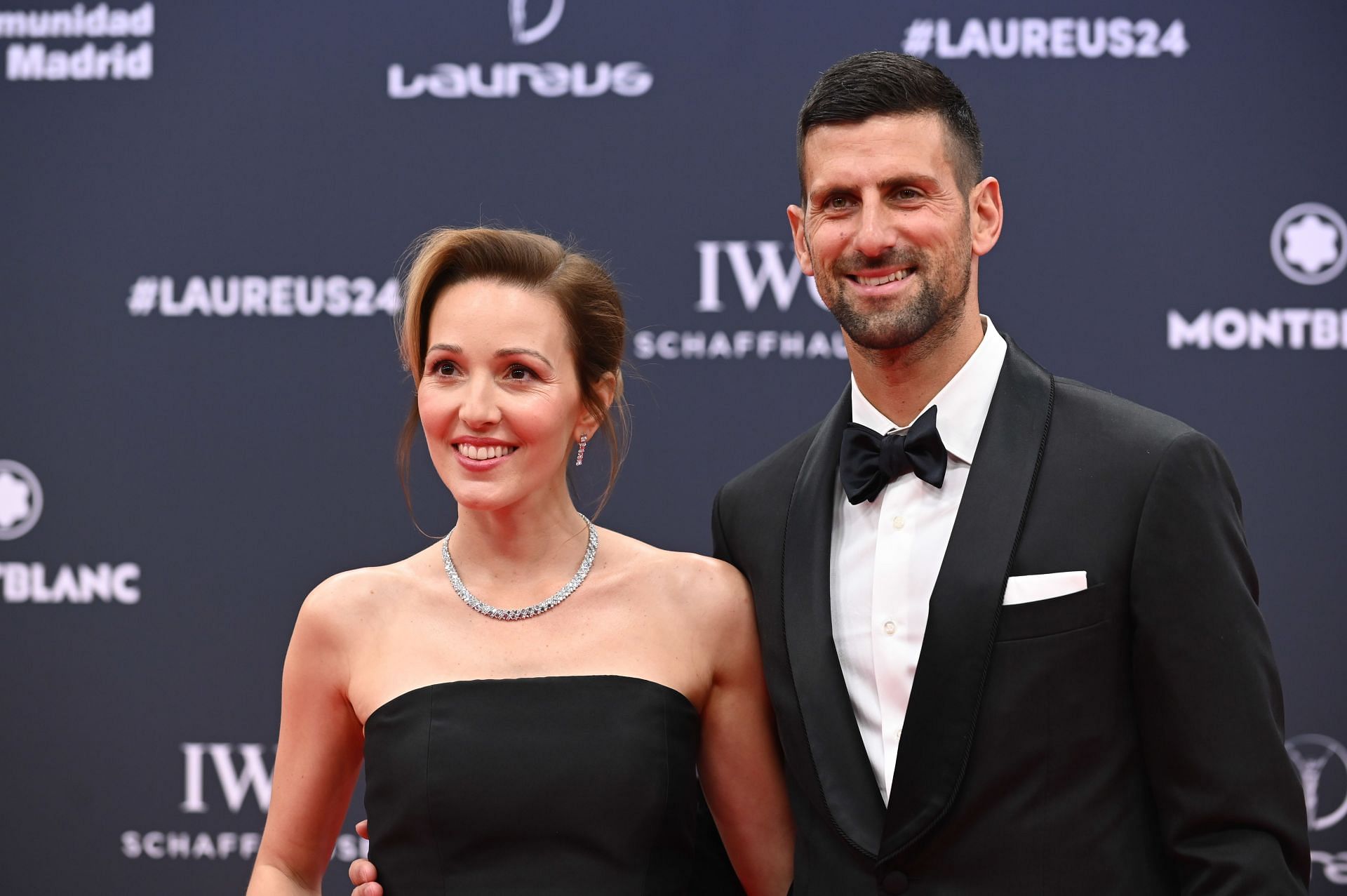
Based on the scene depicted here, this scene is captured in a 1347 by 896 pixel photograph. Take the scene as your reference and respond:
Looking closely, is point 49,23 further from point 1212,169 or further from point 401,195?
point 1212,169

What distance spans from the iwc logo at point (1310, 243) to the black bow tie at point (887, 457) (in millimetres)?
1727

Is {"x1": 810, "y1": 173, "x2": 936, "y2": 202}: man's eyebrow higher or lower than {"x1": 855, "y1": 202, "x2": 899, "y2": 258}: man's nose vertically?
higher

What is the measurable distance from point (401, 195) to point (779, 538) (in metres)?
1.72

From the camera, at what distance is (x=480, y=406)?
185 cm

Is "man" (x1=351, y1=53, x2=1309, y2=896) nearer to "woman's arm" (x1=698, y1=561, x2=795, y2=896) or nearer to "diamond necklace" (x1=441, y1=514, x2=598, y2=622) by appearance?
"woman's arm" (x1=698, y1=561, x2=795, y2=896)

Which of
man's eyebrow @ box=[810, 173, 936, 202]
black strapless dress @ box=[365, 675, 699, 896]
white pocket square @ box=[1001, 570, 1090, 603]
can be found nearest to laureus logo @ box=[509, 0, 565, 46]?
man's eyebrow @ box=[810, 173, 936, 202]

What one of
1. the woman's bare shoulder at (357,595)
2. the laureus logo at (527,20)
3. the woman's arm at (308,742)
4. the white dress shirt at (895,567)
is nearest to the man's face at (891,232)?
the white dress shirt at (895,567)

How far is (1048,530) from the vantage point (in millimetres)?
1641

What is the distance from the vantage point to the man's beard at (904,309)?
1.71 m

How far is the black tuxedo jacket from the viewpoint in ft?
5.15

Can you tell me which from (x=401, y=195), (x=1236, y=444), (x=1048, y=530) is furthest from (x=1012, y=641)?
(x=401, y=195)

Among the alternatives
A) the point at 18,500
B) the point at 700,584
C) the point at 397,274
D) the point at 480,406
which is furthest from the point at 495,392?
the point at 18,500

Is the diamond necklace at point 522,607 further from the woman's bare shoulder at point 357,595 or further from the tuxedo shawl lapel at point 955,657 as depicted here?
the tuxedo shawl lapel at point 955,657

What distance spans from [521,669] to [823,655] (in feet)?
1.44
